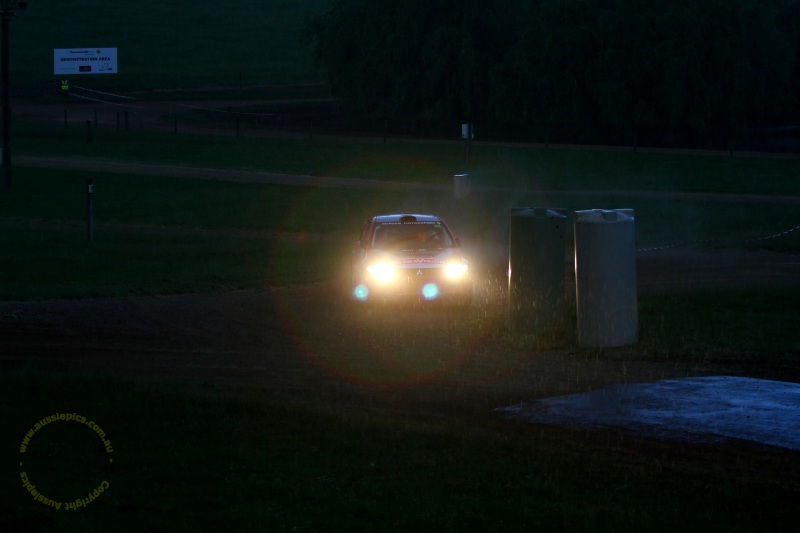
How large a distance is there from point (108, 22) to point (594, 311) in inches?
4172

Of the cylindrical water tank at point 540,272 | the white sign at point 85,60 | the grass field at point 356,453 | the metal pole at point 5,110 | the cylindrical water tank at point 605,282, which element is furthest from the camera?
the white sign at point 85,60

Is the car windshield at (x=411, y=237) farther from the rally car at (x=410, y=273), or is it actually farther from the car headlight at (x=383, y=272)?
the car headlight at (x=383, y=272)

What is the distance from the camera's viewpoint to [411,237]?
17.6 metres

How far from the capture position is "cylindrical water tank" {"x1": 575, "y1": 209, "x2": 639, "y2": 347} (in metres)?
13.6

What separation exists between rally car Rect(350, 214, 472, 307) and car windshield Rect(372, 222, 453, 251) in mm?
15

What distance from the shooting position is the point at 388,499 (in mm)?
7477

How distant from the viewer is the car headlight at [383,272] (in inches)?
650

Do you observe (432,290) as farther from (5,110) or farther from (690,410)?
(5,110)

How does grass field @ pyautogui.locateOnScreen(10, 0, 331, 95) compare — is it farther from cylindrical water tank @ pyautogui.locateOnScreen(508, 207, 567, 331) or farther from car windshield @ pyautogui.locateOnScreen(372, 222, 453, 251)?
cylindrical water tank @ pyautogui.locateOnScreen(508, 207, 567, 331)

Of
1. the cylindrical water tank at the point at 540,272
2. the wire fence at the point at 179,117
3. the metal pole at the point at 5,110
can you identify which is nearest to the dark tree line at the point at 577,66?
the wire fence at the point at 179,117

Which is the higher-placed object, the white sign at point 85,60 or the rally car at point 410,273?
the white sign at point 85,60

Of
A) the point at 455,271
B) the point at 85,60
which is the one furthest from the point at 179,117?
the point at 455,271

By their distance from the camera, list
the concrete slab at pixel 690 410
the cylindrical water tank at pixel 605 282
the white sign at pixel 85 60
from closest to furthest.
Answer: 1. the concrete slab at pixel 690 410
2. the cylindrical water tank at pixel 605 282
3. the white sign at pixel 85 60

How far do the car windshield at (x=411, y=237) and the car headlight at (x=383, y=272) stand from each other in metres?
0.48
